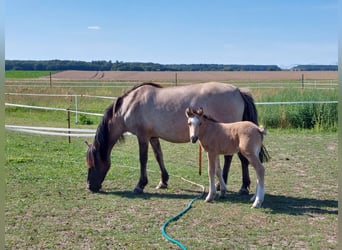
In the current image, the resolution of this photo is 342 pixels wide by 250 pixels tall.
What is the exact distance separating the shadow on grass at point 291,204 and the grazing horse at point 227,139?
18 centimetres

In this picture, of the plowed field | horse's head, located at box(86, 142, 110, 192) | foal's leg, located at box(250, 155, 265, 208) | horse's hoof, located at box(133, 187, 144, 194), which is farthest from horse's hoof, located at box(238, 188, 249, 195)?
the plowed field

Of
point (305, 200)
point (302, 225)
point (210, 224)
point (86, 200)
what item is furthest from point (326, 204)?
point (86, 200)

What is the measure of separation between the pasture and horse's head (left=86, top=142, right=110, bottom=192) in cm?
17

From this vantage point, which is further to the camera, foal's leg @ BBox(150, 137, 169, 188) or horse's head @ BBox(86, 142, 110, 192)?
foal's leg @ BBox(150, 137, 169, 188)

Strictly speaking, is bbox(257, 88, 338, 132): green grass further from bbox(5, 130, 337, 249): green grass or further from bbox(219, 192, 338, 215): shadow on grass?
bbox(219, 192, 338, 215): shadow on grass

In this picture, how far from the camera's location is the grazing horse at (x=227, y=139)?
17.8 feet

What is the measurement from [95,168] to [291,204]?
288 centimetres

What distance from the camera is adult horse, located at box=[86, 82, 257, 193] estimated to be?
20.6 ft

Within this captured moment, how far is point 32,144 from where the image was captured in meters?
11.0

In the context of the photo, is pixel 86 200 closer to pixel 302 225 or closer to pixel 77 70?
pixel 302 225

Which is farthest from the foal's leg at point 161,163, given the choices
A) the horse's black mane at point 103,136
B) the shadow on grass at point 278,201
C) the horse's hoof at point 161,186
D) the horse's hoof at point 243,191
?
the horse's hoof at point 243,191

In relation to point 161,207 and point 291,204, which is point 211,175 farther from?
point 291,204

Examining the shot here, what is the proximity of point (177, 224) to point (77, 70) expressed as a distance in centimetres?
5863

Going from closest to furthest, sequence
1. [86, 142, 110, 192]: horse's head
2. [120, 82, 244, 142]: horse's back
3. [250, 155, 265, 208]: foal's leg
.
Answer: [250, 155, 265, 208]: foal's leg → [120, 82, 244, 142]: horse's back → [86, 142, 110, 192]: horse's head
